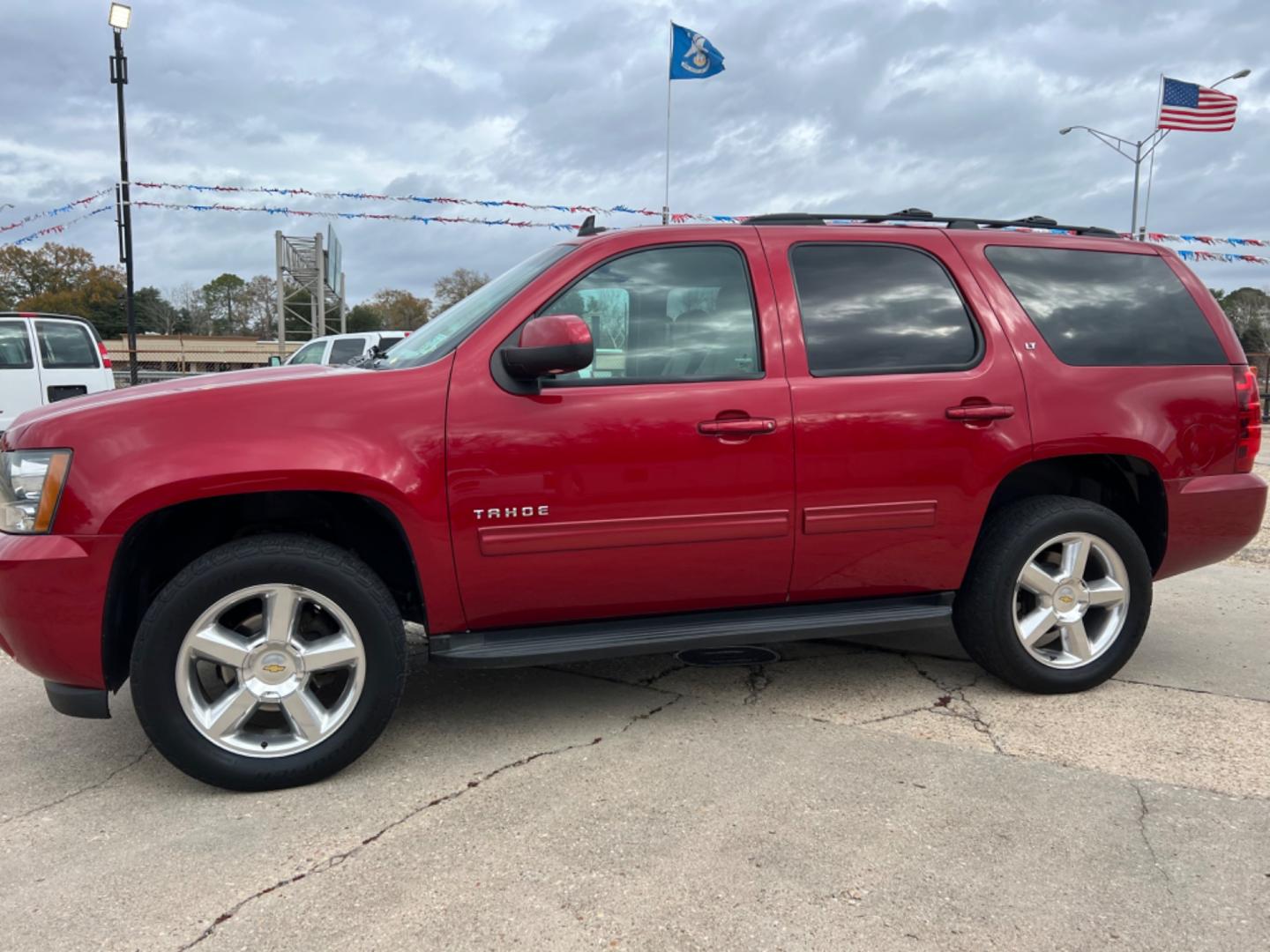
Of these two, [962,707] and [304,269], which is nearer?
[962,707]

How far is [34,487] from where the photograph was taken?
2.79m

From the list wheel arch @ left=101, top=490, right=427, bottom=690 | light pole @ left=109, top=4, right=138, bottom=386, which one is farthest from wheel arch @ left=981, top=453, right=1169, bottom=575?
light pole @ left=109, top=4, right=138, bottom=386

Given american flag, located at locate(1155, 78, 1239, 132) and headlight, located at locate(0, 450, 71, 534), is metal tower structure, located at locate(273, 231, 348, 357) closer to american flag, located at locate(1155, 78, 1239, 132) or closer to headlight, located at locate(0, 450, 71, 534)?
american flag, located at locate(1155, 78, 1239, 132)

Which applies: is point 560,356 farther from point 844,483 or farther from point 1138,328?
point 1138,328

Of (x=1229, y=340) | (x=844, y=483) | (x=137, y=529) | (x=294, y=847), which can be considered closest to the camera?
(x=294, y=847)

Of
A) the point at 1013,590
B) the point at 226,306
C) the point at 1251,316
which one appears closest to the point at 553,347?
the point at 1013,590

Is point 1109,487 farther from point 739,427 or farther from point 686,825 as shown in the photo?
point 686,825

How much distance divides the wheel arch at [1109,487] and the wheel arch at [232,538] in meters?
2.36

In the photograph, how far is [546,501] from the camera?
3092 mm

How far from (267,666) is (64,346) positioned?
10.4 m

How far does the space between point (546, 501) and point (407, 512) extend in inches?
17.9

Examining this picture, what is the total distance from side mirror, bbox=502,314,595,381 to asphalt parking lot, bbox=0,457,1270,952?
4.45 feet

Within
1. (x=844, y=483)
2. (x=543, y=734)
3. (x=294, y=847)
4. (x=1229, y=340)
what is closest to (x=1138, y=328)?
(x=1229, y=340)

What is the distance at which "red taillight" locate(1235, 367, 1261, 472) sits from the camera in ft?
12.7
